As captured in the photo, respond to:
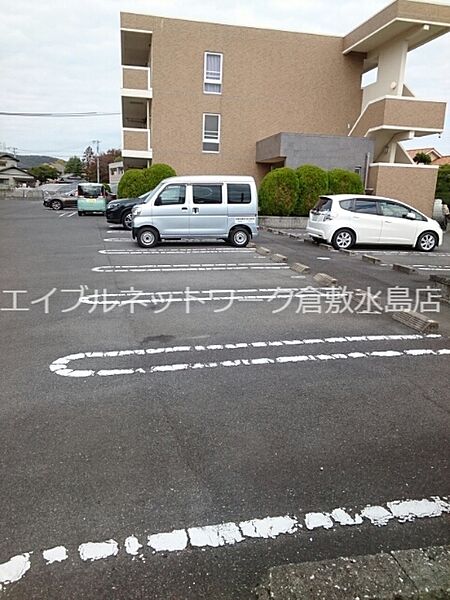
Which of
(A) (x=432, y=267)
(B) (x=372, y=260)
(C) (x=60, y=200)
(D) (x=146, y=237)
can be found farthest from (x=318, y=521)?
(C) (x=60, y=200)

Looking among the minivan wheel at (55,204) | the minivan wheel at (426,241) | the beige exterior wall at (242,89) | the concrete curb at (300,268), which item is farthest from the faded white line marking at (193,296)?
the minivan wheel at (55,204)

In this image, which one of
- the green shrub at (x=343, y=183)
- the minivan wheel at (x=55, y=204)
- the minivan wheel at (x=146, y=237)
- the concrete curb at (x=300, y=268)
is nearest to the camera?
the concrete curb at (x=300, y=268)

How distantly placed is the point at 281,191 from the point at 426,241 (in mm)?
5998

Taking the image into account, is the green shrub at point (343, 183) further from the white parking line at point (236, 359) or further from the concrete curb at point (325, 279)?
the white parking line at point (236, 359)

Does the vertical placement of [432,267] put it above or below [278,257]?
below

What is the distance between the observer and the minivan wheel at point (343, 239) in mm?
11406

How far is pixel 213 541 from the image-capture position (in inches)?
79.4

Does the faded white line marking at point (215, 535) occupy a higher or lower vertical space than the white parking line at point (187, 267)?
lower

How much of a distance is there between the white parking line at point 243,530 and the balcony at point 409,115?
18.2m

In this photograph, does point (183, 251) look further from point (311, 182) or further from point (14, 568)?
point (14, 568)

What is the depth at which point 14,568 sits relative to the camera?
1.85 metres

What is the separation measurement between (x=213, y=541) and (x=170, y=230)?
378 inches

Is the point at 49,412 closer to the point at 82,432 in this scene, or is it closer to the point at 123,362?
the point at 82,432

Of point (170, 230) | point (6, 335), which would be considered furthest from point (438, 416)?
point (170, 230)
